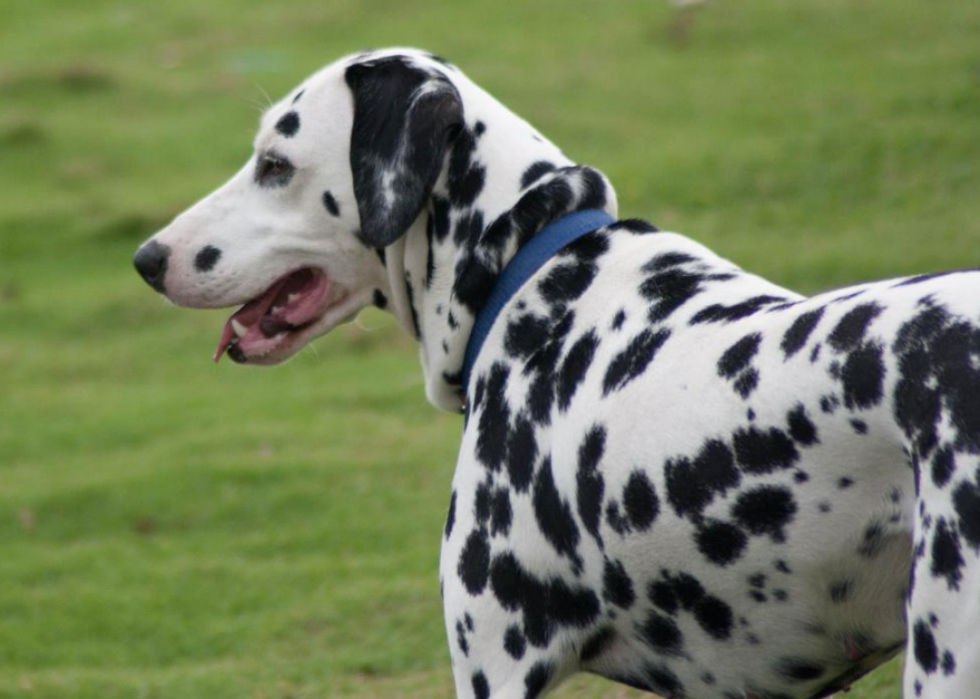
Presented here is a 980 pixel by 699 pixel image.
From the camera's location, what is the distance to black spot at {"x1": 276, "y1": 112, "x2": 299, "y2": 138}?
3.89 m

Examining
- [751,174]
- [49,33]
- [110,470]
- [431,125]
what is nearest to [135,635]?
[110,470]

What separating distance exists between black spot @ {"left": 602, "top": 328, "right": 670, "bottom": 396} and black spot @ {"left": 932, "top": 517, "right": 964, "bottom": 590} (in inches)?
32.8

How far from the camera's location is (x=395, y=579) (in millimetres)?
6426

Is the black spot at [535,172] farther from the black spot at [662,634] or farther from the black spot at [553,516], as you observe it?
the black spot at [662,634]

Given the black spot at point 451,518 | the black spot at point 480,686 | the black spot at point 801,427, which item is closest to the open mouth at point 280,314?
the black spot at point 451,518

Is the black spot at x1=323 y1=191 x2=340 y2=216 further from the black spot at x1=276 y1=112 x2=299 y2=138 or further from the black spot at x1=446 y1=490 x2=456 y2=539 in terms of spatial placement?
the black spot at x1=446 y1=490 x2=456 y2=539

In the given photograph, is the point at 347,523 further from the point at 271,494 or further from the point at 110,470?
the point at 110,470

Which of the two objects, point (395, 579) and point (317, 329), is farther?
point (395, 579)

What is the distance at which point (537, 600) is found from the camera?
130 inches

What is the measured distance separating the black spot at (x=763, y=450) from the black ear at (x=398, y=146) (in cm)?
117

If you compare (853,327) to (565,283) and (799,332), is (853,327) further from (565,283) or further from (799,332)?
(565,283)

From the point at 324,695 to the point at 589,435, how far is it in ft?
8.40

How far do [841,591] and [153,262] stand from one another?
215 cm

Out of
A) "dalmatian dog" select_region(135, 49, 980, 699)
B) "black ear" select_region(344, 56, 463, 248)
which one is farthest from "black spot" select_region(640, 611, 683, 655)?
"black ear" select_region(344, 56, 463, 248)
